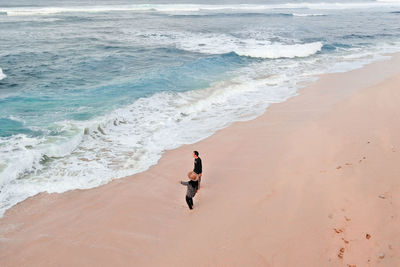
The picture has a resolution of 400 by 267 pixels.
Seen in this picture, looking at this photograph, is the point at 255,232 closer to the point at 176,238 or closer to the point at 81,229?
the point at 176,238

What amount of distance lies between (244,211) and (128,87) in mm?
11449

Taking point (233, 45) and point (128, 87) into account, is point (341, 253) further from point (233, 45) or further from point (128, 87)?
point (233, 45)

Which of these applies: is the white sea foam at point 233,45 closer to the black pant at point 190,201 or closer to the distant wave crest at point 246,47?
the distant wave crest at point 246,47

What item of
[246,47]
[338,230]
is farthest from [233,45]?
[338,230]

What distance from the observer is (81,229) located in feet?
21.2

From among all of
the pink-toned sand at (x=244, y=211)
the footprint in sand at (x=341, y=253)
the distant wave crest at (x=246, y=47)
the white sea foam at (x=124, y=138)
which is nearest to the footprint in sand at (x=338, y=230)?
the pink-toned sand at (x=244, y=211)

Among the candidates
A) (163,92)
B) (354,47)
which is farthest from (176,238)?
(354,47)

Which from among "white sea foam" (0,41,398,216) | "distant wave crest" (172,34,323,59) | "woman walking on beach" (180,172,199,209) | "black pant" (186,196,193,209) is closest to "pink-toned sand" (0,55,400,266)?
"black pant" (186,196,193,209)

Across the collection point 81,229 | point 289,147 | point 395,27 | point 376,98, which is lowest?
point 81,229

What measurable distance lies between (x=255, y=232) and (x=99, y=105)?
10000 mm

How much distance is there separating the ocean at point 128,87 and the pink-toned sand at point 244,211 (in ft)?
3.55

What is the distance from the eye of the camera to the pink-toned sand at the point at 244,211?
557 centimetres

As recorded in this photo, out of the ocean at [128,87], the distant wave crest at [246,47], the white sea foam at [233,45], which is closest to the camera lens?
the ocean at [128,87]

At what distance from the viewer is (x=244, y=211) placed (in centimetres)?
664
